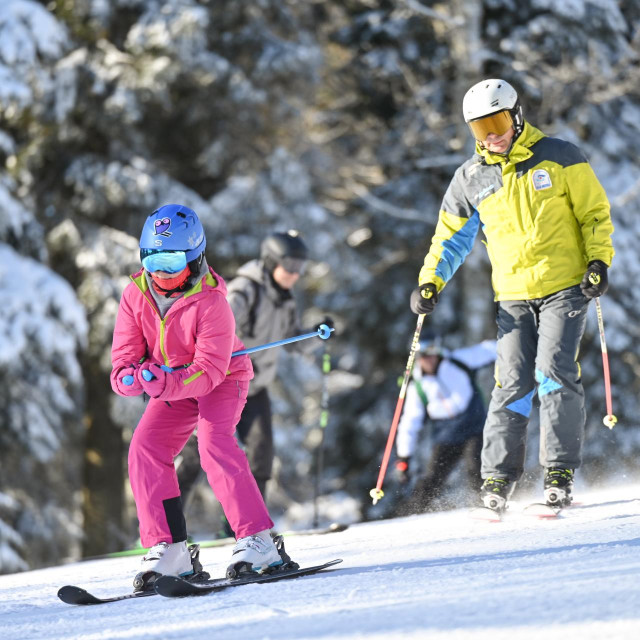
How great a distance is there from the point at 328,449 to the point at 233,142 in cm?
539

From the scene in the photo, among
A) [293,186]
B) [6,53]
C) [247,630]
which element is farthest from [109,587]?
[293,186]

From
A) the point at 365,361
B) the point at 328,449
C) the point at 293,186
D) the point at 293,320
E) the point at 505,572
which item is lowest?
the point at 328,449

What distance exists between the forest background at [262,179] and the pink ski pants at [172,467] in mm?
8416

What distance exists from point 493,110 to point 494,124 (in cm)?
7

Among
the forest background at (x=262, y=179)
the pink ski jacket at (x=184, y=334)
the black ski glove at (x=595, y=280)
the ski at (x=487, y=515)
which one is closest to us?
the pink ski jacket at (x=184, y=334)

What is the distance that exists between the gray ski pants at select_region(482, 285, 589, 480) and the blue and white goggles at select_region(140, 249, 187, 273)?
2.00 metres

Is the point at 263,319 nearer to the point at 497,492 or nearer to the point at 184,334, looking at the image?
the point at 497,492

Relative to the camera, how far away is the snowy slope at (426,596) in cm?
305

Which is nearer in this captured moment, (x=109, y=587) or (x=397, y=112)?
(x=109, y=587)

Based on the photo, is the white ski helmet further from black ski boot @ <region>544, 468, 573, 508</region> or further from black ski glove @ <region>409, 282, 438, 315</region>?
black ski boot @ <region>544, 468, 573, 508</region>

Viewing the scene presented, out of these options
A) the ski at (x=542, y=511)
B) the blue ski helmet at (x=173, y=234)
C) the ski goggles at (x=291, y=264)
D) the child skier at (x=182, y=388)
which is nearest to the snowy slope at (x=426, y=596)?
the ski at (x=542, y=511)

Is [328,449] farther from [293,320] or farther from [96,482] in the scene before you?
[293,320]

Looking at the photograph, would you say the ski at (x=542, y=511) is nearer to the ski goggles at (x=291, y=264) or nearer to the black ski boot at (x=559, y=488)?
the black ski boot at (x=559, y=488)

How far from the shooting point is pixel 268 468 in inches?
272
